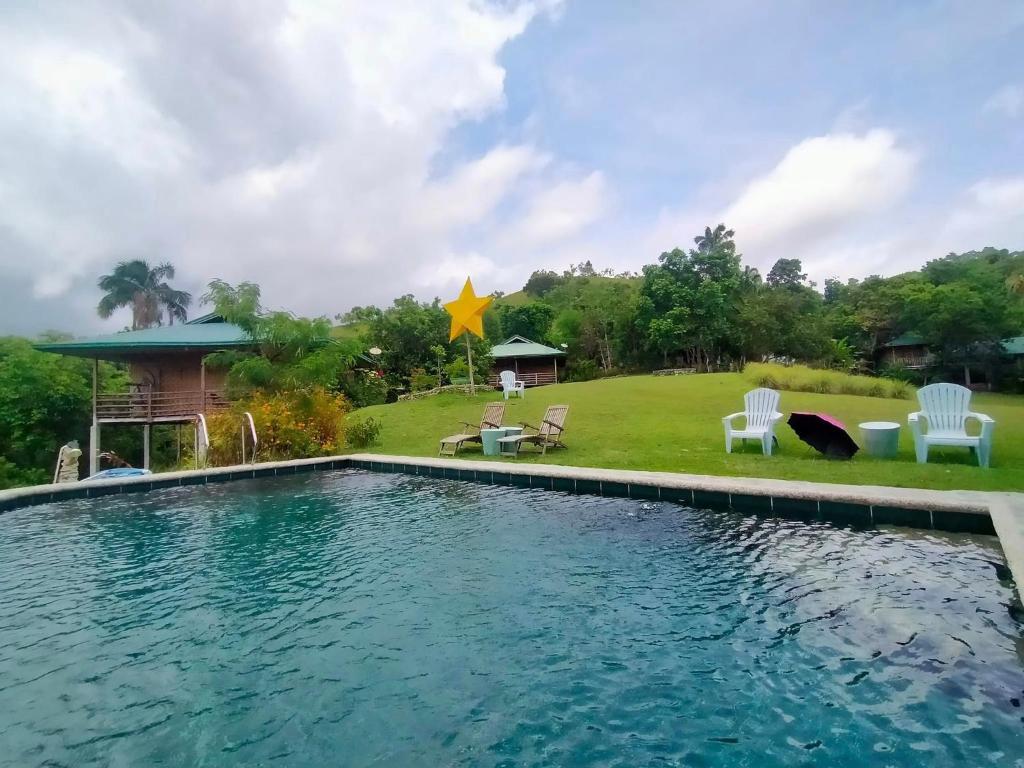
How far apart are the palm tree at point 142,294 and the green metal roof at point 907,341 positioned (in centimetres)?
4628

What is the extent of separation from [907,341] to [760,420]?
32903 millimetres

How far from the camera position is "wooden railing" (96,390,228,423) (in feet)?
55.2

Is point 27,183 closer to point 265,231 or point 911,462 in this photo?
point 265,231

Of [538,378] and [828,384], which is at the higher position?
[538,378]

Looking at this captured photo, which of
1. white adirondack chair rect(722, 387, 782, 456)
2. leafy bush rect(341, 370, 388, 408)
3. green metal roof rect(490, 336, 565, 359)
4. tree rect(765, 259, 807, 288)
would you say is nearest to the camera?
→ white adirondack chair rect(722, 387, 782, 456)

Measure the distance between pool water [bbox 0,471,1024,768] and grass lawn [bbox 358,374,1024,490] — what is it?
2119 mm

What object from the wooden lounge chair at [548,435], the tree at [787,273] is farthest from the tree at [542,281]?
the wooden lounge chair at [548,435]

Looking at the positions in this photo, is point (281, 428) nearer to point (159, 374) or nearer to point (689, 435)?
point (689, 435)

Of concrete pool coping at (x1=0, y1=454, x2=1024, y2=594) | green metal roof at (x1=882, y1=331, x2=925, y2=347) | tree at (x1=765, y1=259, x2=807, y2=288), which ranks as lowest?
concrete pool coping at (x1=0, y1=454, x2=1024, y2=594)

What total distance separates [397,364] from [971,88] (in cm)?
2344

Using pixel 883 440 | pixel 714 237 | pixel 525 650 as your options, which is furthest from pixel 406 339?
pixel 525 650

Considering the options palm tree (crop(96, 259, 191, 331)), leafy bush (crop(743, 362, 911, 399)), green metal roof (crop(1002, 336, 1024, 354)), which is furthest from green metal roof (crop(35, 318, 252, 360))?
green metal roof (crop(1002, 336, 1024, 354))

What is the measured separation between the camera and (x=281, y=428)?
1152 centimetres

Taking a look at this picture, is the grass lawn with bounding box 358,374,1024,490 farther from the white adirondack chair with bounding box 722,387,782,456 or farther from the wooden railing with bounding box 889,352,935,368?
the wooden railing with bounding box 889,352,935,368
